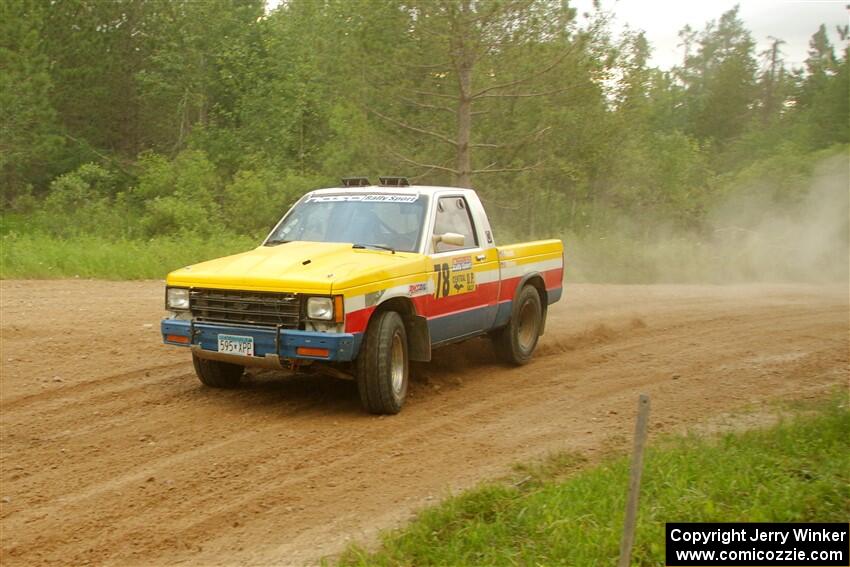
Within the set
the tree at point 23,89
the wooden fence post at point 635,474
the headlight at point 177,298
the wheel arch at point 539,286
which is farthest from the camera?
the tree at point 23,89

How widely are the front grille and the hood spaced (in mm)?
72

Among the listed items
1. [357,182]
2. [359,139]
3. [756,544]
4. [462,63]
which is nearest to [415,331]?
[357,182]

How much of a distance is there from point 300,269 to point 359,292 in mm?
579

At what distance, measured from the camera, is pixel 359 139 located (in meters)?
19.4

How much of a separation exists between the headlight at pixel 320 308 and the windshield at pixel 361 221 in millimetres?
1337

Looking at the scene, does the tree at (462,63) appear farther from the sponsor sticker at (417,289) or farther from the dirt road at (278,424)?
the sponsor sticker at (417,289)

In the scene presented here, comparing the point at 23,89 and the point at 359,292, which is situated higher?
the point at 23,89

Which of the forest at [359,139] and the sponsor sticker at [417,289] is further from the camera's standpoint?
the forest at [359,139]

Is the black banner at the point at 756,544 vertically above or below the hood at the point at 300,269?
below

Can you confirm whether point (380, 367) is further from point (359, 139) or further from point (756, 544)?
point (359, 139)

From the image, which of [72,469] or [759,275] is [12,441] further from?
[759,275]

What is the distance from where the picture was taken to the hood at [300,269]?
23.1 ft

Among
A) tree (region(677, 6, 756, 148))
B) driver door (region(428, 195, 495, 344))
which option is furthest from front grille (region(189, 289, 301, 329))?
tree (region(677, 6, 756, 148))

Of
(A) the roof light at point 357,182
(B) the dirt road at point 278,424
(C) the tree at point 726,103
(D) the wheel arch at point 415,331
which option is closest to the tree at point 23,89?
(B) the dirt road at point 278,424
